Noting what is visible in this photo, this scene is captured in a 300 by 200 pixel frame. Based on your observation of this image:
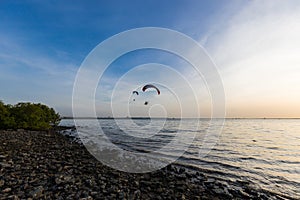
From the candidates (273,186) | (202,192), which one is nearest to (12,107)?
(202,192)

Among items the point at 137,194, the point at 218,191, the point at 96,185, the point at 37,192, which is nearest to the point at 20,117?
the point at 96,185

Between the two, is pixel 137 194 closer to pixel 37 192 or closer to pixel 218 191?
pixel 37 192

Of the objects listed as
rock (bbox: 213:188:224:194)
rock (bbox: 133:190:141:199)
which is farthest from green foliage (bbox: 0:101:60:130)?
rock (bbox: 213:188:224:194)

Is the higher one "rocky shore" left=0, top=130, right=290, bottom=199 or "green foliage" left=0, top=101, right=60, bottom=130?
"green foliage" left=0, top=101, right=60, bottom=130

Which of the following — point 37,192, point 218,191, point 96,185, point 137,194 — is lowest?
point 218,191

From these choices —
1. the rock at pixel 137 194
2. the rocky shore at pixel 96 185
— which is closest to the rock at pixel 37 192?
the rocky shore at pixel 96 185

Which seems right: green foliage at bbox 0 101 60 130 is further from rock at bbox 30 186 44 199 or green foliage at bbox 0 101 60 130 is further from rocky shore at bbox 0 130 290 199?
rock at bbox 30 186 44 199

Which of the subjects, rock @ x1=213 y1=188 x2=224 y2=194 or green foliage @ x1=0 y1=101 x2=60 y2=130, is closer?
rock @ x1=213 y1=188 x2=224 y2=194

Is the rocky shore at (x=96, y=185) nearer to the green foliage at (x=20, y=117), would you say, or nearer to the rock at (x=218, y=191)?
the rock at (x=218, y=191)

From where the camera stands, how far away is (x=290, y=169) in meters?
16.9

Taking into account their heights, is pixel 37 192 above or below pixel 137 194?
above

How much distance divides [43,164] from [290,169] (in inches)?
753

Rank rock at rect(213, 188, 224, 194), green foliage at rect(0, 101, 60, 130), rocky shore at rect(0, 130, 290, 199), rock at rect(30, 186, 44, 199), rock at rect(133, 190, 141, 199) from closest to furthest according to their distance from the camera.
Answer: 1. rock at rect(30, 186, 44, 199)
2. rocky shore at rect(0, 130, 290, 199)
3. rock at rect(133, 190, 141, 199)
4. rock at rect(213, 188, 224, 194)
5. green foliage at rect(0, 101, 60, 130)

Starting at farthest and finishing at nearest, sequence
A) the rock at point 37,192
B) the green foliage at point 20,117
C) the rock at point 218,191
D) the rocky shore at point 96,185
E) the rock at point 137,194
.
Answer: the green foliage at point 20,117
the rock at point 218,191
the rock at point 137,194
the rocky shore at point 96,185
the rock at point 37,192
